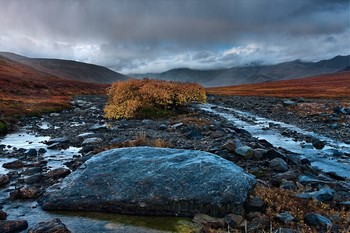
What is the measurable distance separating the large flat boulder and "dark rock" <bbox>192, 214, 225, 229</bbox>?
258mm

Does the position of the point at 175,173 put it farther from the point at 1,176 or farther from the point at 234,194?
the point at 1,176

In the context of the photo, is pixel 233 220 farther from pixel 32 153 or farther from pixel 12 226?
pixel 32 153

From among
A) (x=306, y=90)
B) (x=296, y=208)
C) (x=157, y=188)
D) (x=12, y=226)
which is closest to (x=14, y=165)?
(x=12, y=226)

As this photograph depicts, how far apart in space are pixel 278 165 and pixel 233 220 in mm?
5320

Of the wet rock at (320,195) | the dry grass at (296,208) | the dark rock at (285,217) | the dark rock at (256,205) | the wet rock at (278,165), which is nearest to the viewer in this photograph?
the dry grass at (296,208)

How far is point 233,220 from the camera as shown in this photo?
925cm

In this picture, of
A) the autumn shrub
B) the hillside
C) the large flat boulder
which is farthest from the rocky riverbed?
the hillside

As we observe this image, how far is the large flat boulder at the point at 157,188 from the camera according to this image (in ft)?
32.8

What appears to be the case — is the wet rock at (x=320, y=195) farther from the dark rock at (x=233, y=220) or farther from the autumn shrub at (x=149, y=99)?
the autumn shrub at (x=149, y=99)

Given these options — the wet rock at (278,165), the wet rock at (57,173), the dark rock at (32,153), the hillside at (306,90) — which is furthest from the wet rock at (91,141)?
the hillside at (306,90)

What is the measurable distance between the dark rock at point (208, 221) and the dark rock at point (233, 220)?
14 cm

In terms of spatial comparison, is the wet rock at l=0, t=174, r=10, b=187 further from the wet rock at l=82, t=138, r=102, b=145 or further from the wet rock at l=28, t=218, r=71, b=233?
the wet rock at l=82, t=138, r=102, b=145

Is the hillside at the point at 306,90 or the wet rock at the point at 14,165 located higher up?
the wet rock at the point at 14,165

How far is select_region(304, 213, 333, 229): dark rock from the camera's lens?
8.76 meters
